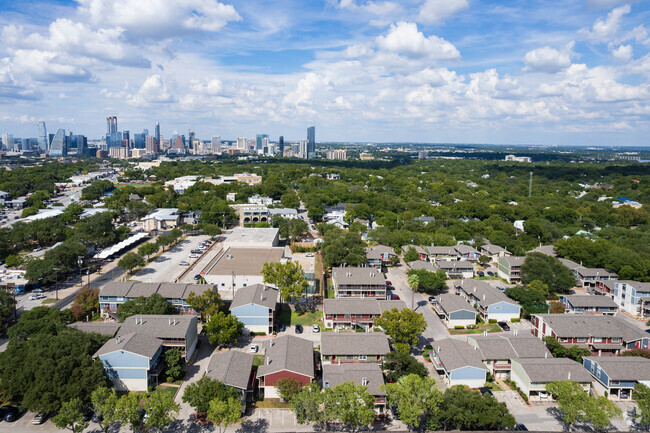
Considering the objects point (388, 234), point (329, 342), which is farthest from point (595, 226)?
point (329, 342)

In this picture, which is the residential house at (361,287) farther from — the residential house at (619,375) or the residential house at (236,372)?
the residential house at (619,375)

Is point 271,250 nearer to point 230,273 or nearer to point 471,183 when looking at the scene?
point 230,273

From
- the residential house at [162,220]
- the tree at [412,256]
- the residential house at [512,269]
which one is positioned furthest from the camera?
the residential house at [162,220]

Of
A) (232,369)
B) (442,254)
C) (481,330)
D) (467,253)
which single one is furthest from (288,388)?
(467,253)

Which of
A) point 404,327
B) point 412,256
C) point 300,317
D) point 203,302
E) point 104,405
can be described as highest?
point 412,256

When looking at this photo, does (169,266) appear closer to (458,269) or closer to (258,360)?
(258,360)

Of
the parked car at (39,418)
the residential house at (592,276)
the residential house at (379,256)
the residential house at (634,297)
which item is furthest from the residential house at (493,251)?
the parked car at (39,418)

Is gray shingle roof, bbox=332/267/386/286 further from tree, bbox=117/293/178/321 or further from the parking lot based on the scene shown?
the parking lot
